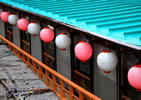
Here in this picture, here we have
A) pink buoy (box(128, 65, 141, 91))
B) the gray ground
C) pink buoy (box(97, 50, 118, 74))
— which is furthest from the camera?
the gray ground

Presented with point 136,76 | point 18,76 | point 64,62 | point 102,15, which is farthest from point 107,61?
point 64,62

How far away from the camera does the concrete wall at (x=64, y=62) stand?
1054cm

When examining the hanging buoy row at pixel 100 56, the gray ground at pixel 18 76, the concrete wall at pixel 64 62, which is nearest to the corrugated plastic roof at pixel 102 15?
the hanging buoy row at pixel 100 56

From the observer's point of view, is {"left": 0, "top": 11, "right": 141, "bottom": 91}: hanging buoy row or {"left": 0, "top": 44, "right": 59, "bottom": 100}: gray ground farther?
{"left": 0, "top": 44, "right": 59, "bottom": 100}: gray ground

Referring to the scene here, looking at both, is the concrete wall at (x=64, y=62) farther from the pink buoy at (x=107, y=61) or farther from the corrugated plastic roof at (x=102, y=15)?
the pink buoy at (x=107, y=61)

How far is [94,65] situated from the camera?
8812 mm

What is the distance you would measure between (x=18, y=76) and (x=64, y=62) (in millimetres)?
2001

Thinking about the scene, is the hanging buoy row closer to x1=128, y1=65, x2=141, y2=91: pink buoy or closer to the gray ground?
x1=128, y1=65, x2=141, y2=91: pink buoy

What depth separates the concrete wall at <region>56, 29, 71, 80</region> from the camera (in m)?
10.5

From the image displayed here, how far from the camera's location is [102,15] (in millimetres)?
7387

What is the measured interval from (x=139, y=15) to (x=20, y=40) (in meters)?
9.42

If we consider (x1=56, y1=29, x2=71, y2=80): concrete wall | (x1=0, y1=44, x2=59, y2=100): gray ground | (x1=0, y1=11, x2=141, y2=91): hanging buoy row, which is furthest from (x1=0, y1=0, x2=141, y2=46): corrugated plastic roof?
(x1=0, y1=44, x2=59, y2=100): gray ground

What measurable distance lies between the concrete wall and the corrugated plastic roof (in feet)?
5.10

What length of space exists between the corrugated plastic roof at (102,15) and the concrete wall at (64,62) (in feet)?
5.10
